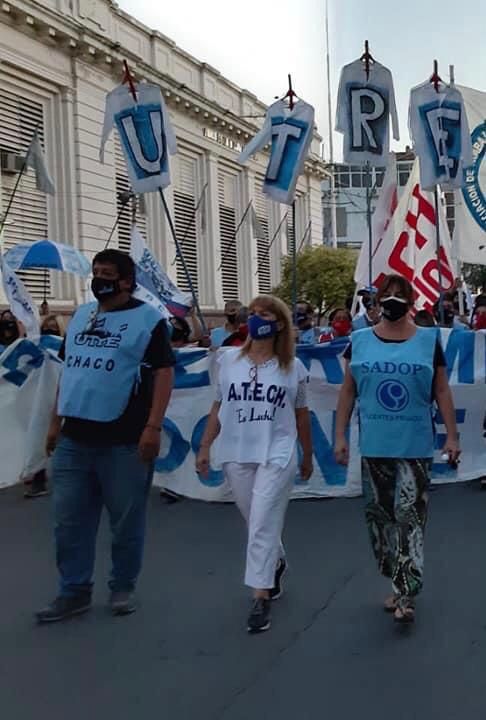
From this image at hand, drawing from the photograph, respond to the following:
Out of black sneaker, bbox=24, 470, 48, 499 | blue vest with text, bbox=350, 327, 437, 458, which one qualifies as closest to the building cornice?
black sneaker, bbox=24, 470, 48, 499

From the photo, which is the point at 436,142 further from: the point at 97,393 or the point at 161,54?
the point at 161,54

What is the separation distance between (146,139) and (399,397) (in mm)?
5483

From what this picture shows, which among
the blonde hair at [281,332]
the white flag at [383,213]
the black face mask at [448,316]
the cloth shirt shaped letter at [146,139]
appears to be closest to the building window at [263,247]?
the white flag at [383,213]

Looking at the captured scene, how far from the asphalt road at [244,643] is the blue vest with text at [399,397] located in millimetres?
924

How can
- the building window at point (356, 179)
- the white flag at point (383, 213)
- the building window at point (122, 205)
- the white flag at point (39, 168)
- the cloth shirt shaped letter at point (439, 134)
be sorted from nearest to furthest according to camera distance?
the cloth shirt shaped letter at point (439, 134) → the white flag at point (383, 213) → the white flag at point (39, 168) → the building window at point (122, 205) → the building window at point (356, 179)

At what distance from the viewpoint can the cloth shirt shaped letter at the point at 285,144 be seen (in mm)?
10414

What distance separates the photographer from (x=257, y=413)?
4.96 meters

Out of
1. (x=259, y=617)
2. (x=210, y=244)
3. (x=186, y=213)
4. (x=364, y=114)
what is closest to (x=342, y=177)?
(x=210, y=244)

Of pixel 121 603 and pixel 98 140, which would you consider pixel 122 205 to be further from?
pixel 121 603

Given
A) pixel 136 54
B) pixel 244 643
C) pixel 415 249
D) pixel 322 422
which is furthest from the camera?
pixel 136 54

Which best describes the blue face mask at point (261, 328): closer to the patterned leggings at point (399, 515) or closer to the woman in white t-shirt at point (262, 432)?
the woman in white t-shirt at point (262, 432)

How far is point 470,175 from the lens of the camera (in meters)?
11.9

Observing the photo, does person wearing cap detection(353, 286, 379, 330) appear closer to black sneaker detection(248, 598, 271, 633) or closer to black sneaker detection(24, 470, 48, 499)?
black sneaker detection(24, 470, 48, 499)

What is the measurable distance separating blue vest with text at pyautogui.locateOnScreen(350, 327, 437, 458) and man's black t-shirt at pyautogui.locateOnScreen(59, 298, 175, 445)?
3.49 ft
